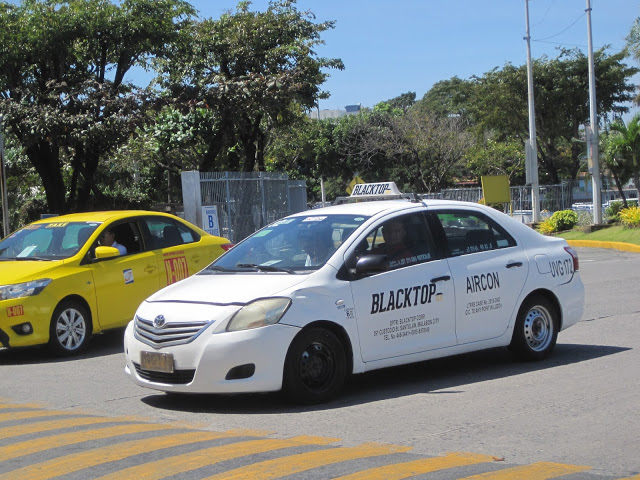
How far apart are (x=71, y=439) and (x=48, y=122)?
15011 millimetres

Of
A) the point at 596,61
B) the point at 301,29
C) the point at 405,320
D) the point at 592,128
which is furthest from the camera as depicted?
the point at 596,61

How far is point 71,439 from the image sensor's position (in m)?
5.77

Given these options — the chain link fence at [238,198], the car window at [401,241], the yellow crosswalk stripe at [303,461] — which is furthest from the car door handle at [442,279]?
the chain link fence at [238,198]

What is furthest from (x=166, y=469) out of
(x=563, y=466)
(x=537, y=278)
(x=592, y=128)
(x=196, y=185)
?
(x=592, y=128)

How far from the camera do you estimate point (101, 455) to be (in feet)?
17.5

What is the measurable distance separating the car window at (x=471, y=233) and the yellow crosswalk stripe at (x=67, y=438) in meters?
3.20

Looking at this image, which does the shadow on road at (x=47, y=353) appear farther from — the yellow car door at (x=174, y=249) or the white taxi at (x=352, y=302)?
the white taxi at (x=352, y=302)

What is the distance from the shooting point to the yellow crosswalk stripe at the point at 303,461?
15.9 ft

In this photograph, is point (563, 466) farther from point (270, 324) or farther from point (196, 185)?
point (196, 185)

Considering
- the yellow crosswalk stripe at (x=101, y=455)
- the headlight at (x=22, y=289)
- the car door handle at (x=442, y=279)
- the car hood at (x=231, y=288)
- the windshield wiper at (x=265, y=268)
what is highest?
the windshield wiper at (x=265, y=268)

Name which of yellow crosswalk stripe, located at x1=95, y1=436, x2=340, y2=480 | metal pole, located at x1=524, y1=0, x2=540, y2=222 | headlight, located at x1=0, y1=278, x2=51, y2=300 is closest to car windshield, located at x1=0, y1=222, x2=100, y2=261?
headlight, located at x1=0, y1=278, x2=51, y2=300

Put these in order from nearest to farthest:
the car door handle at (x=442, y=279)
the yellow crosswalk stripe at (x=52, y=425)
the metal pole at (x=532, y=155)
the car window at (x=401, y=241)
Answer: the yellow crosswalk stripe at (x=52, y=425) < the car window at (x=401, y=241) < the car door handle at (x=442, y=279) < the metal pole at (x=532, y=155)

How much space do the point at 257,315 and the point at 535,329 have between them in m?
3.22

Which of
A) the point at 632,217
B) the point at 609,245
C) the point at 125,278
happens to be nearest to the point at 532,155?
the point at 632,217
